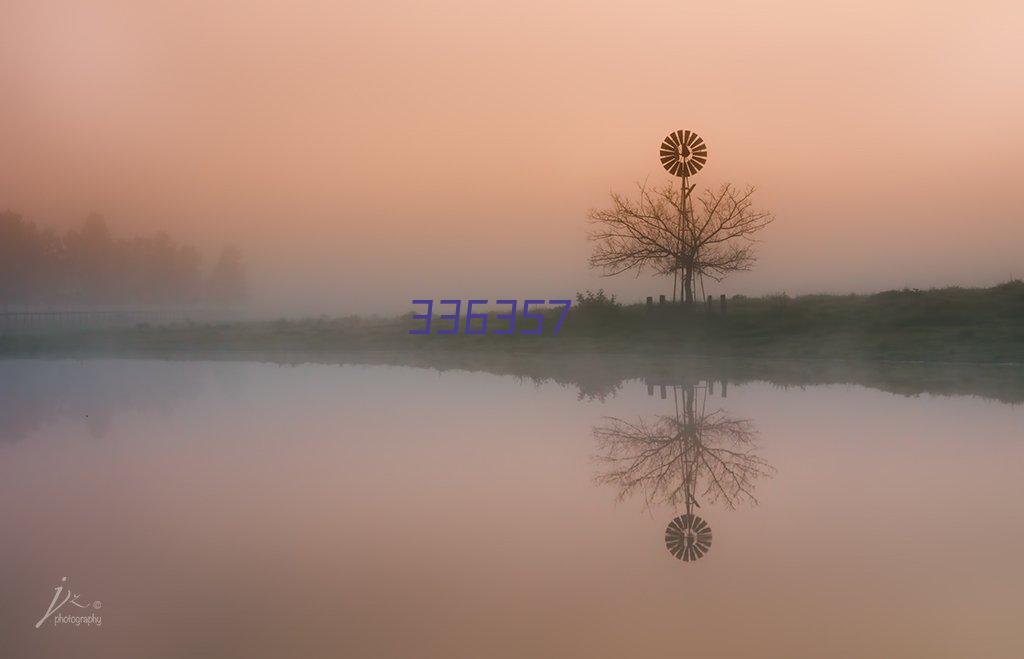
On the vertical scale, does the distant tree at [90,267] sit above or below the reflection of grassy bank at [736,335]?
above

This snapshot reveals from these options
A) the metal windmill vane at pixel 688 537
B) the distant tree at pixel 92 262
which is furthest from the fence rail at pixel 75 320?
the metal windmill vane at pixel 688 537

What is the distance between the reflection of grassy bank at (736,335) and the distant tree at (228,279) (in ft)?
244

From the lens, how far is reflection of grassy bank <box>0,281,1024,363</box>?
33.5 metres

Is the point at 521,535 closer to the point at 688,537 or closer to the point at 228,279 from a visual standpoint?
the point at 688,537

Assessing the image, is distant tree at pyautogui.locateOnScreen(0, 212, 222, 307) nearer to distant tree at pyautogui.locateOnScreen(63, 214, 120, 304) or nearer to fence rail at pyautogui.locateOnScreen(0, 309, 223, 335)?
distant tree at pyautogui.locateOnScreen(63, 214, 120, 304)

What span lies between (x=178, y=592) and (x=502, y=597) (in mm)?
2405

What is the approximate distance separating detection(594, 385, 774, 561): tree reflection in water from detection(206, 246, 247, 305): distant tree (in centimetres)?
11469

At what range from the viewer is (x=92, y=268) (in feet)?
348

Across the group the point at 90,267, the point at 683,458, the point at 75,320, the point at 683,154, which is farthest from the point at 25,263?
the point at 683,458

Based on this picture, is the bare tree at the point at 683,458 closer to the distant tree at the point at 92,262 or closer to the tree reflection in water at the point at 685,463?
the tree reflection in water at the point at 685,463

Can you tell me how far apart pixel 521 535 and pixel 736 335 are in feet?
105

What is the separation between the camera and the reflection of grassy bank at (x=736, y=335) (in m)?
33.5

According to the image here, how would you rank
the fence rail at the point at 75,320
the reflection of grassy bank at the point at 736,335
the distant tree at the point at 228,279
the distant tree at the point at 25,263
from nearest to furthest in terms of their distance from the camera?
the reflection of grassy bank at the point at 736,335
the fence rail at the point at 75,320
the distant tree at the point at 25,263
the distant tree at the point at 228,279

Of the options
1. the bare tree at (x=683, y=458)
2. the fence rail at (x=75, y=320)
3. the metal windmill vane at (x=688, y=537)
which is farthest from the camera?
the fence rail at (x=75, y=320)
